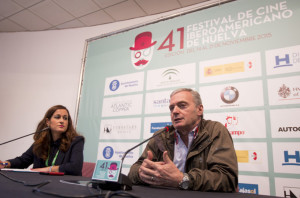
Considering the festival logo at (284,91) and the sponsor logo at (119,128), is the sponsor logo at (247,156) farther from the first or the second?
the sponsor logo at (119,128)

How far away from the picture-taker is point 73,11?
121 inches

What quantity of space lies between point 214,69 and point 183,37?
0.55 m

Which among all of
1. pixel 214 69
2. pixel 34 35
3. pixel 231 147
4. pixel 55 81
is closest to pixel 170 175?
pixel 231 147

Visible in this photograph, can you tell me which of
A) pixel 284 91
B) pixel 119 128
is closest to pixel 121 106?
pixel 119 128

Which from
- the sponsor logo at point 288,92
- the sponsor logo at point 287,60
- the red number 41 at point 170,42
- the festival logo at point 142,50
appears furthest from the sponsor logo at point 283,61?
the festival logo at point 142,50

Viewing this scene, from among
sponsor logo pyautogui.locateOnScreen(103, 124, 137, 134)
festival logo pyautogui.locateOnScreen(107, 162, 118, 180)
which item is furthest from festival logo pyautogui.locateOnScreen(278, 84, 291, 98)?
festival logo pyautogui.locateOnScreen(107, 162, 118, 180)

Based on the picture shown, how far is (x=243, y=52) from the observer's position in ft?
6.72

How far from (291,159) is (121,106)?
1.73 metres

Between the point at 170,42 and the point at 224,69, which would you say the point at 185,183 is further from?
the point at 170,42

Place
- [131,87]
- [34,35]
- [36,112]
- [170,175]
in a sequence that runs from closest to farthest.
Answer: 1. [170,175]
2. [131,87]
3. [36,112]
4. [34,35]

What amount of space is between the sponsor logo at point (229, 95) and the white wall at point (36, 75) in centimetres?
157

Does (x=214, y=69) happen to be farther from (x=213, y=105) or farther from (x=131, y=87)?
(x=131, y=87)

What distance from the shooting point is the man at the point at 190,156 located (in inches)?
37.4

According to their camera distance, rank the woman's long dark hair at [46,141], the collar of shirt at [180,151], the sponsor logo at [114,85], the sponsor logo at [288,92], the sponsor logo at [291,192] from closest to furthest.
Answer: the collar of shirt at [180,151]
the sponsor logo at [291,192]
the sponsor logo at [288,92]
the woman's long dark hair at [46,141]
the sponsor logo at [114,85]
